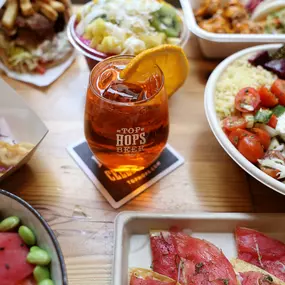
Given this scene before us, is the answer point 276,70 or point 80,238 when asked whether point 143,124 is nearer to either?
point 80,238

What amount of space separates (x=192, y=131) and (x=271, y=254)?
367mm

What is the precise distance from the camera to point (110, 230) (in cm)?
88

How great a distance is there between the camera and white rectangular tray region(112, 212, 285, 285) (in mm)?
849

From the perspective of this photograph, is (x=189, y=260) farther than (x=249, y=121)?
No

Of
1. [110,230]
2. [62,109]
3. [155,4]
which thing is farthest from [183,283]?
A: [155,4]

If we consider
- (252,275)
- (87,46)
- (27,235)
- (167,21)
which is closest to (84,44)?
(87,46)

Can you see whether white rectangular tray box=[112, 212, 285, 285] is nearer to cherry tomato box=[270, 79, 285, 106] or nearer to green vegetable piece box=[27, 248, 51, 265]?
green vegetable piece box=[27, 248, 51, 265]

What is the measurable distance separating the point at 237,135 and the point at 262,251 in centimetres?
25

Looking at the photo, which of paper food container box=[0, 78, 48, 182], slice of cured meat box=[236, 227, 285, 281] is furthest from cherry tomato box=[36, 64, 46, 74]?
slice of cured meat box=[236, 227, 285, 281]

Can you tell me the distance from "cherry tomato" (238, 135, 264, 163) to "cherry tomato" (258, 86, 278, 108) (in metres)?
→ 0.14

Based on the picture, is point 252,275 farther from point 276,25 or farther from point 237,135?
point 276,25

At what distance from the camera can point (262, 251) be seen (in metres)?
0.84

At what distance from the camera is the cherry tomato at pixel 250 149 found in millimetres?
900

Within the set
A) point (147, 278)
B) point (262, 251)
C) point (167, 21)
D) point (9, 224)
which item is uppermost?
point (9, 224)
